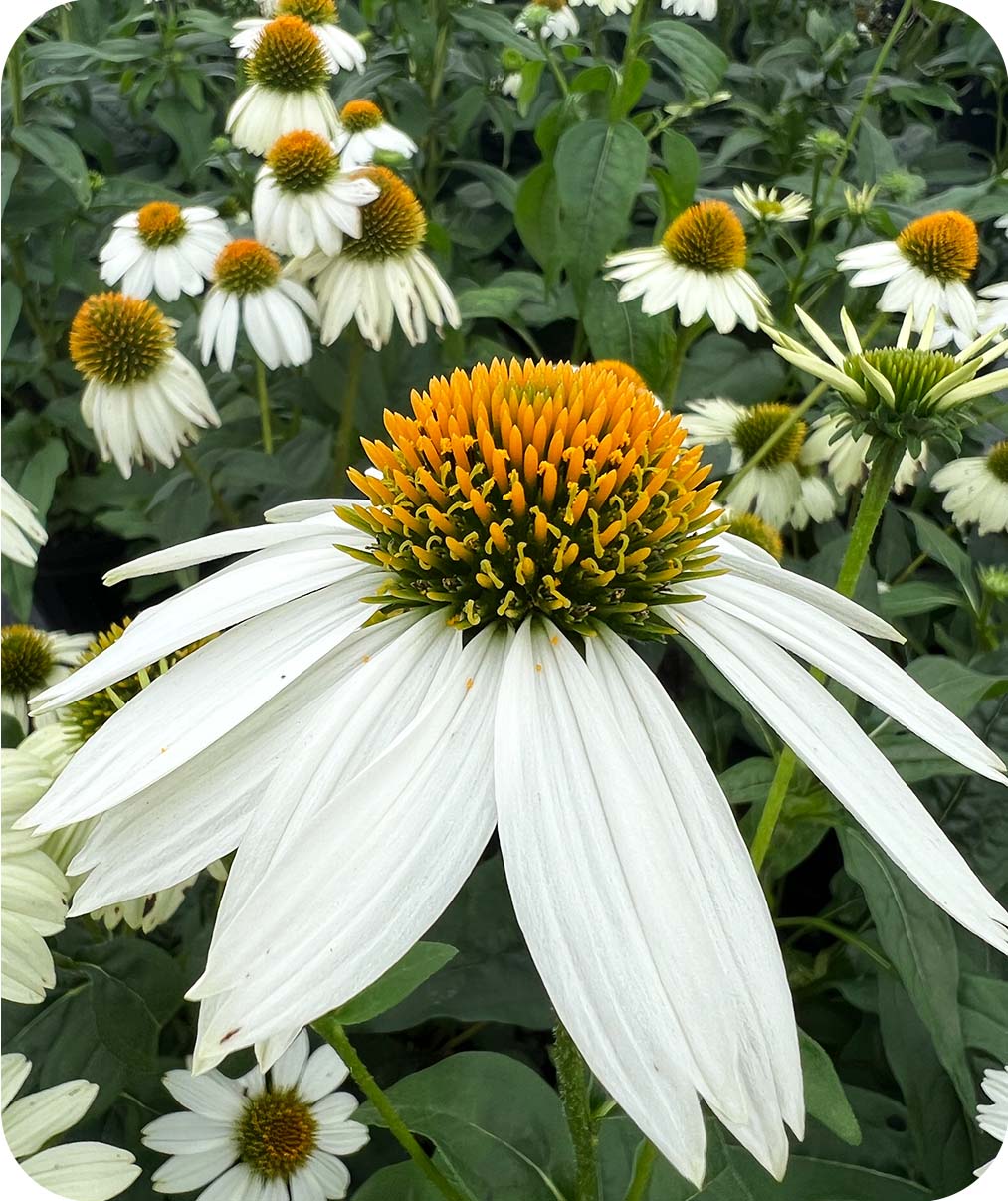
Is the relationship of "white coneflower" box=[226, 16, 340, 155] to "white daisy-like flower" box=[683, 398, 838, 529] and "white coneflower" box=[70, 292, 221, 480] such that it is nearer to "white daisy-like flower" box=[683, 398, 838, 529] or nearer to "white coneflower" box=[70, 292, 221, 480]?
"white coneflower" box=[70, 292, 221, 480]

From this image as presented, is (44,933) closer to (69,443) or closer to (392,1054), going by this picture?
(392,1054)

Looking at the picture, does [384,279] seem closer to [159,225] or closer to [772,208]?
[159,225]

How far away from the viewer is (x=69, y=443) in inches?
50.3

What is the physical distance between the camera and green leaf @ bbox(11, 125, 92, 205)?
3.27 ft

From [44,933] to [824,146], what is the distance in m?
0.96

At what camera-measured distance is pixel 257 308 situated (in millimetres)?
916

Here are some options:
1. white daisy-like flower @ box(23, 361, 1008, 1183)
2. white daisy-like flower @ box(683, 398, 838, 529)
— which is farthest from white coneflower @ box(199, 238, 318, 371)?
white daisy-like flower @ box(23, 361, 1008, 1183)

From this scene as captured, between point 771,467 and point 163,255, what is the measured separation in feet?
2.02

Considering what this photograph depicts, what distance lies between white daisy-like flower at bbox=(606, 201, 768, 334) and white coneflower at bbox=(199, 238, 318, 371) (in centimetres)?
29

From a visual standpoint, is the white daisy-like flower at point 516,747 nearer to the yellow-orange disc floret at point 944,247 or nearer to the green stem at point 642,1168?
the green stem at point 642,1168

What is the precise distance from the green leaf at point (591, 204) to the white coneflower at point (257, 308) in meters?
Answer: 0.25

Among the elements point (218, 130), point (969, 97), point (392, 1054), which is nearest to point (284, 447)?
point (392, 1054)

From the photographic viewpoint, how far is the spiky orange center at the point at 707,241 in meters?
0.90

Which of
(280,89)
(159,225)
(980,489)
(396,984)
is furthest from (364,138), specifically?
(396,984)
